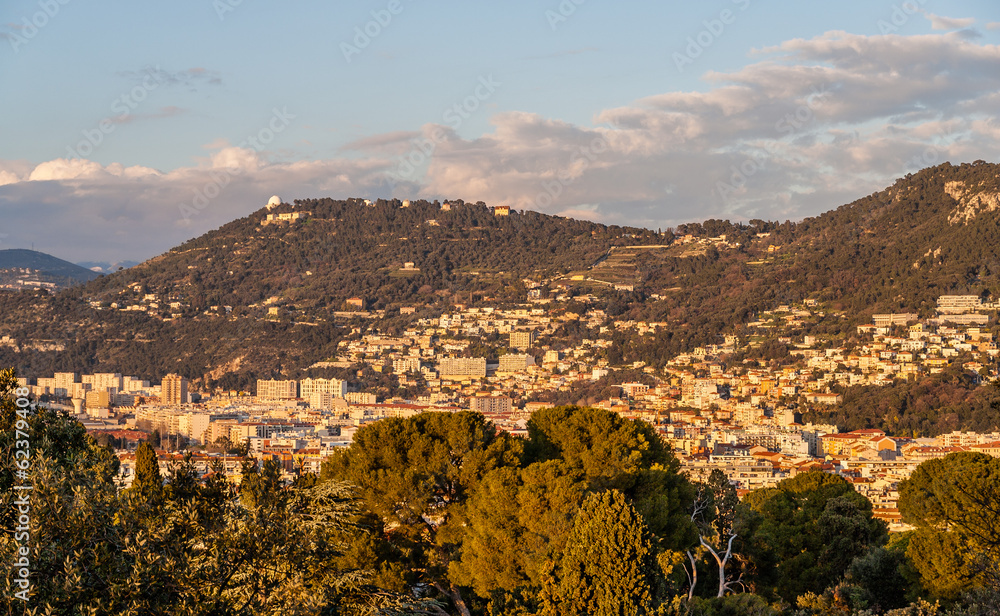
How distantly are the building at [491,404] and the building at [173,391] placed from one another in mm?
24377

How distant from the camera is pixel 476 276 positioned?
119 m

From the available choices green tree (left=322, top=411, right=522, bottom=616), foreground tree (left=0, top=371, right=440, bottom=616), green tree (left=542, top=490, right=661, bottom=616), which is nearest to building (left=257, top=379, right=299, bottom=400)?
green tree (left=322, top=411, right=522, bottom=616)

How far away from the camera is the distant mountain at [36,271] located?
485ft

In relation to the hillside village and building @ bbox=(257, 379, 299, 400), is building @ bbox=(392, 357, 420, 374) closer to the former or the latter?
the hillside village

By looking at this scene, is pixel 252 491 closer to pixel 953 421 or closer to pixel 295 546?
pixel 295 546

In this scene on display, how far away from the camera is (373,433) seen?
13.9 meters

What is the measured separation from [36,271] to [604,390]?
365 ft

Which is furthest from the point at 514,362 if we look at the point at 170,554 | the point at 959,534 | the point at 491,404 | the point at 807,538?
the point at 170,554

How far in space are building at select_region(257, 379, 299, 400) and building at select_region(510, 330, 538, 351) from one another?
2038cm

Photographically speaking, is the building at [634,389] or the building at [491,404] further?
the building at [491,404]

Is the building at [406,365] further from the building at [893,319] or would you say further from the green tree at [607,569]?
the green tree at [607,569]

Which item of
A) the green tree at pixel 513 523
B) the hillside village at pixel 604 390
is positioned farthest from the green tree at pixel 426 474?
the hillside village at pixel 604 390

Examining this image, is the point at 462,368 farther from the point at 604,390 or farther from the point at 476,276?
the point at 476,276

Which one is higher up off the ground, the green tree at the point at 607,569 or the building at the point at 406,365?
the green tree at the point at 607,569
